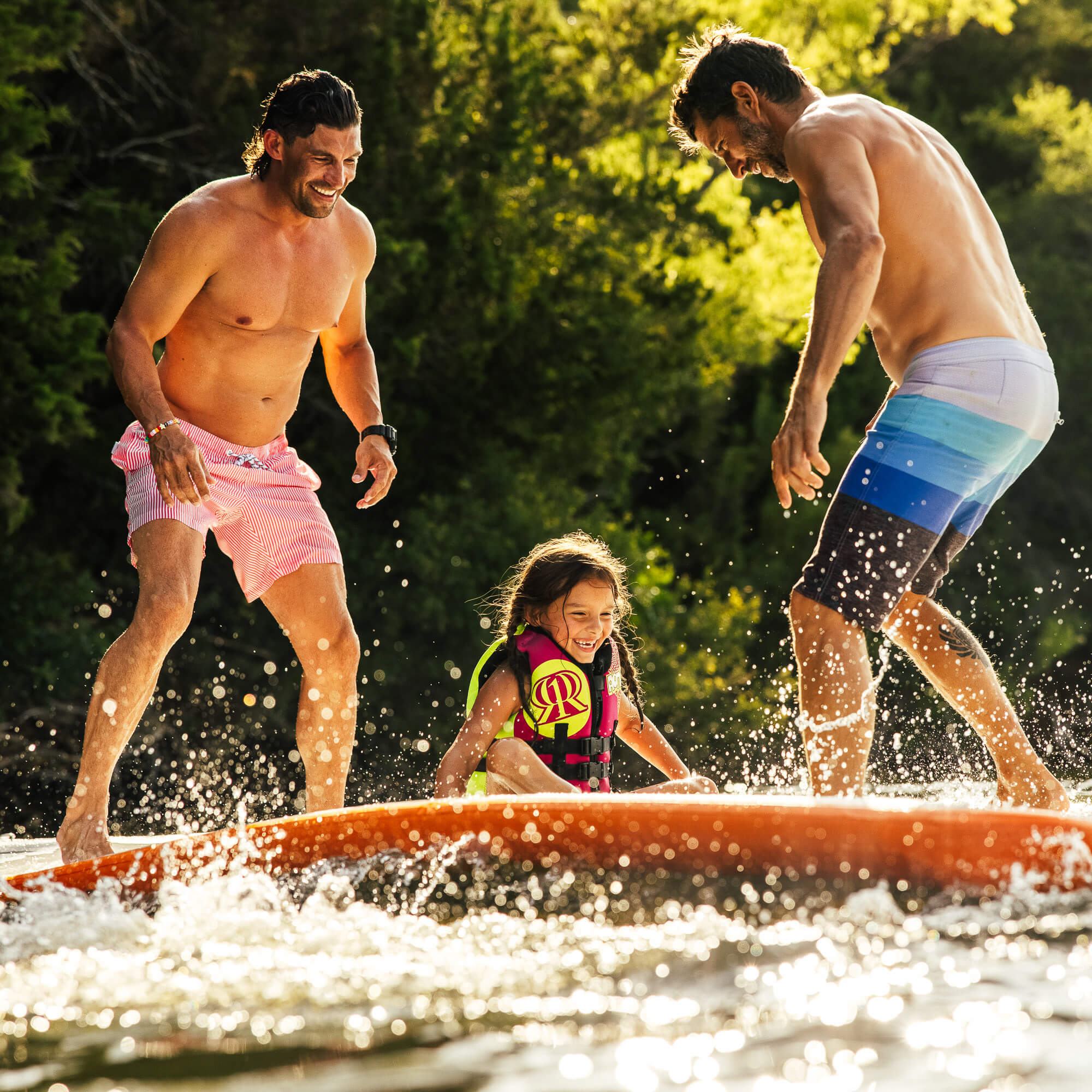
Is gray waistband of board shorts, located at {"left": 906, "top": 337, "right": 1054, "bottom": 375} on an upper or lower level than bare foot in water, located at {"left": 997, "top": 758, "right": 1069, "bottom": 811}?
upper

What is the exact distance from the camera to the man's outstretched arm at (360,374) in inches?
159

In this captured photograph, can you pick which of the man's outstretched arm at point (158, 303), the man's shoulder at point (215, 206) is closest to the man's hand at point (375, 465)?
the man's outstretched arm at point (158, 303)

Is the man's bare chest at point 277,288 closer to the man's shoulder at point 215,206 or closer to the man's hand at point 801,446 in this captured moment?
the man's shoulder at point 215,206

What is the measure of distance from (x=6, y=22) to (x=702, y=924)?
7.59 meters

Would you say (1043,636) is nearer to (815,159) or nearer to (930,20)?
(930,20)

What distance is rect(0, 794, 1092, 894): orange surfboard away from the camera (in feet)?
8.00

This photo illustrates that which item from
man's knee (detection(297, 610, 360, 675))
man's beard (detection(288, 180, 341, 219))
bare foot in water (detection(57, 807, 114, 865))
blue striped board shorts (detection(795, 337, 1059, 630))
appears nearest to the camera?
blue striped board shorts (detection(795, 337, 1059, 630))

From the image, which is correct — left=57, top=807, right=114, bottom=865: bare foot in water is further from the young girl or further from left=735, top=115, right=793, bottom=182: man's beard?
left=735, top=115, right=793, bottom=182: man's beard

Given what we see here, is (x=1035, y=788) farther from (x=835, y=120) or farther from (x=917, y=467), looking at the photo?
(x=835, y=120)

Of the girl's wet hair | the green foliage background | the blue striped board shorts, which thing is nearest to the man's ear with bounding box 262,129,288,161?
the girl's wet hair

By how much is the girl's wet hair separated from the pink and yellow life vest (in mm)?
41

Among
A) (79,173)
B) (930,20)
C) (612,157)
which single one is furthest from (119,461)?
(930,20)

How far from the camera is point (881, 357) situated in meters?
3.53

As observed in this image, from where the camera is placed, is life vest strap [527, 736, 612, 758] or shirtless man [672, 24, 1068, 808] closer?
shirtless man [672, 24, 1068, 808]
